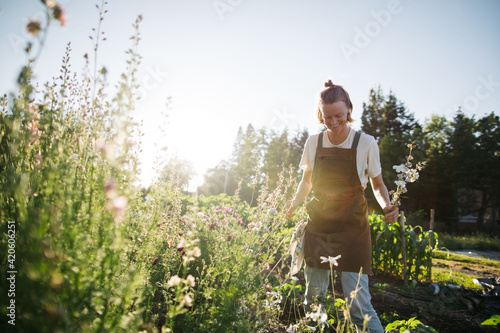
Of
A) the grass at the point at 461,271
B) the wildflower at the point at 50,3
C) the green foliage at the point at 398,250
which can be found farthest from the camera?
the grass at the point at 461,271

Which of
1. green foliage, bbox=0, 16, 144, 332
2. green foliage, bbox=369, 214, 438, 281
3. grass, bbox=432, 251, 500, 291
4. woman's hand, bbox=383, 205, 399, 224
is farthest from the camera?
grass, bbox=432, 251, 500, 291

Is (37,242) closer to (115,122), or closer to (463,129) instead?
(115,122)

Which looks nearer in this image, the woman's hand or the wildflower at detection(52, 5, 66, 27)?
the wildflower at detection(52, 5, 66, 27)

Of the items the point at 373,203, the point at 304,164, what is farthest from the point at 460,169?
the point at 304,164

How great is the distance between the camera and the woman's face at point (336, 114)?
220 centimetres

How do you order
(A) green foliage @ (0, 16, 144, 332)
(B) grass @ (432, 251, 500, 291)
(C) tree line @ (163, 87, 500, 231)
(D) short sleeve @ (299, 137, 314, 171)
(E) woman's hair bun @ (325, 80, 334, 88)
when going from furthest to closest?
(C) tree line @ (163, 87, 500, 231) < (B) grass @ (432, 251, 500, 291) < (D) short sleeve @ (299, 137, 314, 171) < (E) woman's hair bun @ (325, 80, 334, 88) < (A) green foliage @ (0, 16, 144, 332)

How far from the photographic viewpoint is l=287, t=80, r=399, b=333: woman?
2.11m

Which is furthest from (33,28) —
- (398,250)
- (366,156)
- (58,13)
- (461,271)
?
(461,271)

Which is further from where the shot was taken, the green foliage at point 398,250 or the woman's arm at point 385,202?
the green foliage at point 398,250

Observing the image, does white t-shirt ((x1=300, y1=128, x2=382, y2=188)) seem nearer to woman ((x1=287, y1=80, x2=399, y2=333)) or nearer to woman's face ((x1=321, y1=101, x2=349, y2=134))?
woman ((x1=287, y1=80, x2=399, y2=333))

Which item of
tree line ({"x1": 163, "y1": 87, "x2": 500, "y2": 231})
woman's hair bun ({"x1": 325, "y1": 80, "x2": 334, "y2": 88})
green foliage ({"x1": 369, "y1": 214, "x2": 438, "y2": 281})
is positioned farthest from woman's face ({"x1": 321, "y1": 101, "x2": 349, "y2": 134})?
tree line ({"x1": 163, "y1": 87, "x2": 500, "y2": 231})

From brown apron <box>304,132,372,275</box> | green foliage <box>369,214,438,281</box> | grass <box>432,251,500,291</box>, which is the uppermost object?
brown apron <box>304,132,372,275</box>

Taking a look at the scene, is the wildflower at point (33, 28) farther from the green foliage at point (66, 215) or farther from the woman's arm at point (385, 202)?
the woman's arm at point (385, 202)

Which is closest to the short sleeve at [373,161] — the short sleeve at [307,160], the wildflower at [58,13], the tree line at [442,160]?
the short sleeve at [307,160]
